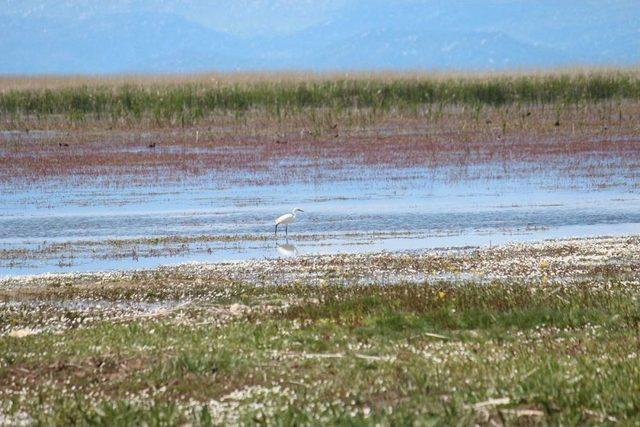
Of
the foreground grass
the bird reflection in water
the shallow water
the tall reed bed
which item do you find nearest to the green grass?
the foreground grass

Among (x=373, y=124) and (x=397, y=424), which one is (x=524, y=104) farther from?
(x=397, y=424)

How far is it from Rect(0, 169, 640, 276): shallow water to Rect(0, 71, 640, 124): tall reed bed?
81.9 feet

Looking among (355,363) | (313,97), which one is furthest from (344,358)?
(313,97)

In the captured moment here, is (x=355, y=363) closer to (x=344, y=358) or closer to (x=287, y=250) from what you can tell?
(x=344, y=358)

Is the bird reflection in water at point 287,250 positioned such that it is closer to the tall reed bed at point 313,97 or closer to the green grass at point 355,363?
the green grass at point 355,363

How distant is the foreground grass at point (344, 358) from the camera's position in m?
8.72

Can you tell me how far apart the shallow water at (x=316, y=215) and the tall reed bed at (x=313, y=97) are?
2497 cm

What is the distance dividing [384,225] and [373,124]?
2975 centimetres

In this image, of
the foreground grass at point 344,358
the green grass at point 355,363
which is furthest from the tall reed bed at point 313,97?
the green grass at point 355,363

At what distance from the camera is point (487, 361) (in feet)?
33.8

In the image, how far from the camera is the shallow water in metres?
22.8

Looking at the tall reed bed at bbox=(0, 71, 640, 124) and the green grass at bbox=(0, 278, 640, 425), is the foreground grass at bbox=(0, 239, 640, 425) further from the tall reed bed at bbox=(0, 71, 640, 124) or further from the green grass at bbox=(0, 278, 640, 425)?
the tall reed bed at bbox=(0, 71, 640, 124)

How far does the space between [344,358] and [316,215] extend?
678 inches

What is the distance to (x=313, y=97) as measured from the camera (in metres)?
62.5
